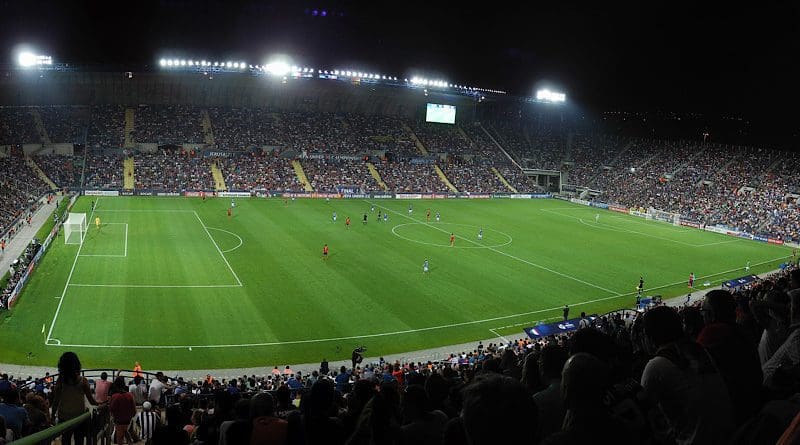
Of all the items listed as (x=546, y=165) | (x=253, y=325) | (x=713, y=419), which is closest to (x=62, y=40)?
(x=253, y=325)

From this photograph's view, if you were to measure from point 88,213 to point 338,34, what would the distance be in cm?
4563

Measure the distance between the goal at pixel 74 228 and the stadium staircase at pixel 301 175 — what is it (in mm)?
32984

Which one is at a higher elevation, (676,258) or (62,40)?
(62,40)

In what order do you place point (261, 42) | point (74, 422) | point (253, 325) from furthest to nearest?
point (261, 42) → point (253, 325) → point (74, 422)

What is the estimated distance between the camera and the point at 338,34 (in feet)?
273

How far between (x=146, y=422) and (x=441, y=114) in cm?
8647

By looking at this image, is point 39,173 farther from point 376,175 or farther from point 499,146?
point 499,146

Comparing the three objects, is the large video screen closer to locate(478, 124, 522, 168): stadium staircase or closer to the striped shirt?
locate(478, 124, 522, 168): stadium staircase

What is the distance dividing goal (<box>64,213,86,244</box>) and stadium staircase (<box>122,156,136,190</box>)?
24930mm

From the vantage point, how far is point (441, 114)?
9425cm

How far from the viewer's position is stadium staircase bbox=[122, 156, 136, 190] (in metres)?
65.2

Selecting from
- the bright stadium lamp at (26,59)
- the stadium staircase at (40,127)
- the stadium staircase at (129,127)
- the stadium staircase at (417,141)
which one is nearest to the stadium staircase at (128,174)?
the stadium staircase at (129,127)

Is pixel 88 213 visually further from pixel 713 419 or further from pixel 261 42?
pixel 713 419

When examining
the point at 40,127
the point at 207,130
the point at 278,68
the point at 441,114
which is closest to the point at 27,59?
the point at 40,127
